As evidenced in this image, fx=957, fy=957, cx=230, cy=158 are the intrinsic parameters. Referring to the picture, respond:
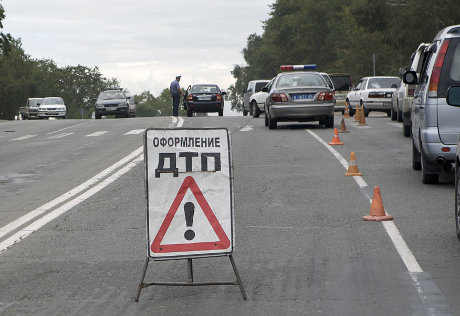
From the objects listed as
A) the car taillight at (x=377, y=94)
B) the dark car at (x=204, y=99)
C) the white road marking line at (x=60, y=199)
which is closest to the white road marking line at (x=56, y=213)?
the white road marking line at (x=60, y=199)

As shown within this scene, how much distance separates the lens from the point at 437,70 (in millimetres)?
12414

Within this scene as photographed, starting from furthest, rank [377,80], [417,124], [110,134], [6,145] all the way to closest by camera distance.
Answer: [377,80]
[110,134]
[6,145]
[417,124]

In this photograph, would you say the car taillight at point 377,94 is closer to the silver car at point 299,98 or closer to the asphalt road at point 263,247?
the silver car at point 299,98

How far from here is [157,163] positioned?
6809 millimetres

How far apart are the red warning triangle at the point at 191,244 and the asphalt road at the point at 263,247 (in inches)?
12.8

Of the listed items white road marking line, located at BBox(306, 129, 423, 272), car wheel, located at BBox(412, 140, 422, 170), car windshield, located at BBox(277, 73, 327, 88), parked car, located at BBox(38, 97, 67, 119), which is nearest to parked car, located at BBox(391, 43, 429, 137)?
car windshield, located at BBox(277, 73, 327, 88)

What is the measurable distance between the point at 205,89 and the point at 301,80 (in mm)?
17883

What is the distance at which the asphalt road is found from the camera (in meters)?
6.50

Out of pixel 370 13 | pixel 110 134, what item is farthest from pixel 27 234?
pixel 370 13

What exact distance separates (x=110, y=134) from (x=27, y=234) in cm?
1838

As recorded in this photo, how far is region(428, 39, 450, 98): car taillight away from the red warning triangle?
6416mm

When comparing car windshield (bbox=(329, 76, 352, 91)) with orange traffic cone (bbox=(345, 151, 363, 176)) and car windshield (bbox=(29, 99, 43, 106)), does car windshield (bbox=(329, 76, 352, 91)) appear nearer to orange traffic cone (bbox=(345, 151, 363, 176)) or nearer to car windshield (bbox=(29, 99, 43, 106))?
car windshield (bbox=(29, 99, 43, 106))

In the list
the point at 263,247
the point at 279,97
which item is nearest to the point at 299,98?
the point at 279,97

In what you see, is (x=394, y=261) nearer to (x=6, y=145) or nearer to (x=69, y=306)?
(x=69, y=306)
